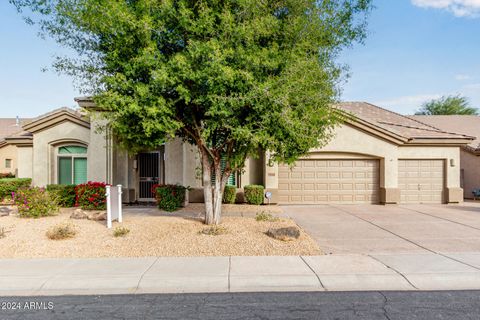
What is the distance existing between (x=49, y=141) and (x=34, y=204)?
544 cm

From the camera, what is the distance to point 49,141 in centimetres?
1537

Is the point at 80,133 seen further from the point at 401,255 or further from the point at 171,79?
the point at 401,255

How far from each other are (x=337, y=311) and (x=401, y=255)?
3446 mm

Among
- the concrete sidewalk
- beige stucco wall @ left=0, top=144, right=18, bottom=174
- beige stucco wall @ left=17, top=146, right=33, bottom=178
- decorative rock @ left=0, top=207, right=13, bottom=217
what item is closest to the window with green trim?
beige stucco wall @ left=17, top=146, right=33, bottom=178

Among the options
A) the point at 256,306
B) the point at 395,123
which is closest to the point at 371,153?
the point at 395,123

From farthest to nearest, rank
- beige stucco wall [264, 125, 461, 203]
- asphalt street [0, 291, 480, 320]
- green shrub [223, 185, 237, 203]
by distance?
beige stucco wall [264, 125, 461, 203] → green shrub [223, 185, 237, 203] → asphalt street [0, 291, 480, 320]

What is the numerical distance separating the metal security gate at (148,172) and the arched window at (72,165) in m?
2.83

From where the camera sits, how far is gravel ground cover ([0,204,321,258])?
7.34m

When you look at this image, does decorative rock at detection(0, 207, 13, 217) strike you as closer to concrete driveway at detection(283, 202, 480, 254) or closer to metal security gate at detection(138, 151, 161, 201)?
metal security gate at detection(138, 151, 161, 201)

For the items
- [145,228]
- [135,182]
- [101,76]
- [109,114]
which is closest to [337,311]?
[145,228]

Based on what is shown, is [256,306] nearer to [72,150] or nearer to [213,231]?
[213,231]

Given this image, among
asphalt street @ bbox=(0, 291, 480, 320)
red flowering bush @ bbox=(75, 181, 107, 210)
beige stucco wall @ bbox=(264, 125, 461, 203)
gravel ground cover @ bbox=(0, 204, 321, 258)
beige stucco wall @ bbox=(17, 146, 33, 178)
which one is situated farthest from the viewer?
beige stucco wall @ bbox=(17, 146, 33, 178)

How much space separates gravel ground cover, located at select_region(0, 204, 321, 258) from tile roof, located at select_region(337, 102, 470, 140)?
7.96 meters

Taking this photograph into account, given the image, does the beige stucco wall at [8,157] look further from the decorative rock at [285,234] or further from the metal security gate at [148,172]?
the decorative rock at [285,234]
